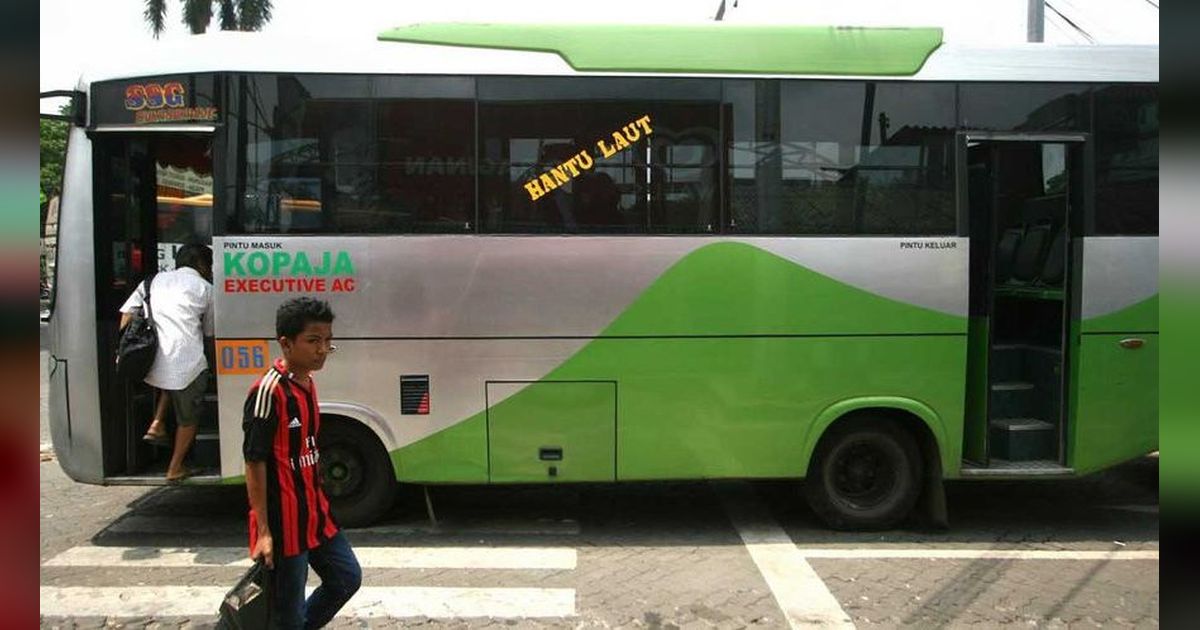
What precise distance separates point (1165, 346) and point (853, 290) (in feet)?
12.8

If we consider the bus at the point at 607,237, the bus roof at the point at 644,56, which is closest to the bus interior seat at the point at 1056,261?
the bus at the point at 607,237

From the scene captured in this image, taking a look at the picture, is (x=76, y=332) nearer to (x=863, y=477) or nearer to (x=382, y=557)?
(x=382, y=557)

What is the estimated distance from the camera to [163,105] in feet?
17.1

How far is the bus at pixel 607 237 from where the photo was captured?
5203 millimetres

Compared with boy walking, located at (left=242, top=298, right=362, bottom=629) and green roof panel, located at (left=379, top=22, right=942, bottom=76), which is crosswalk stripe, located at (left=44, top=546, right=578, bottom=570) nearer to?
boy walking, located at (left=242, top=298, right=362, bottom=629)

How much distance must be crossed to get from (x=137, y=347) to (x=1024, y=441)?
615 cm

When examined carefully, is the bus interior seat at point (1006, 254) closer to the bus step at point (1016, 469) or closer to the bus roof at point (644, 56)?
the bus roof at point (644, 56)

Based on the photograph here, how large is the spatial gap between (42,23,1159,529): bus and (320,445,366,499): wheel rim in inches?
1.0

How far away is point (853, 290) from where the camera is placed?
5367 millimetres

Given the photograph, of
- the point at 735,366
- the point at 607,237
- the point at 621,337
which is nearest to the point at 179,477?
the point at 621,337

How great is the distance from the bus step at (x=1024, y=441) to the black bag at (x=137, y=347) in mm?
5798

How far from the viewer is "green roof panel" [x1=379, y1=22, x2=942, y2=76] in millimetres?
5250

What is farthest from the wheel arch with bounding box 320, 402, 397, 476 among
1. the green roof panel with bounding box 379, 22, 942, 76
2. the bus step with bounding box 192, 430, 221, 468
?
the green roof panel with bounding box 379, 22, 942, 76

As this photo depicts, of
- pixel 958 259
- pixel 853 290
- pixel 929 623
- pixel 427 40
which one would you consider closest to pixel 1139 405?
pixel 958 259
